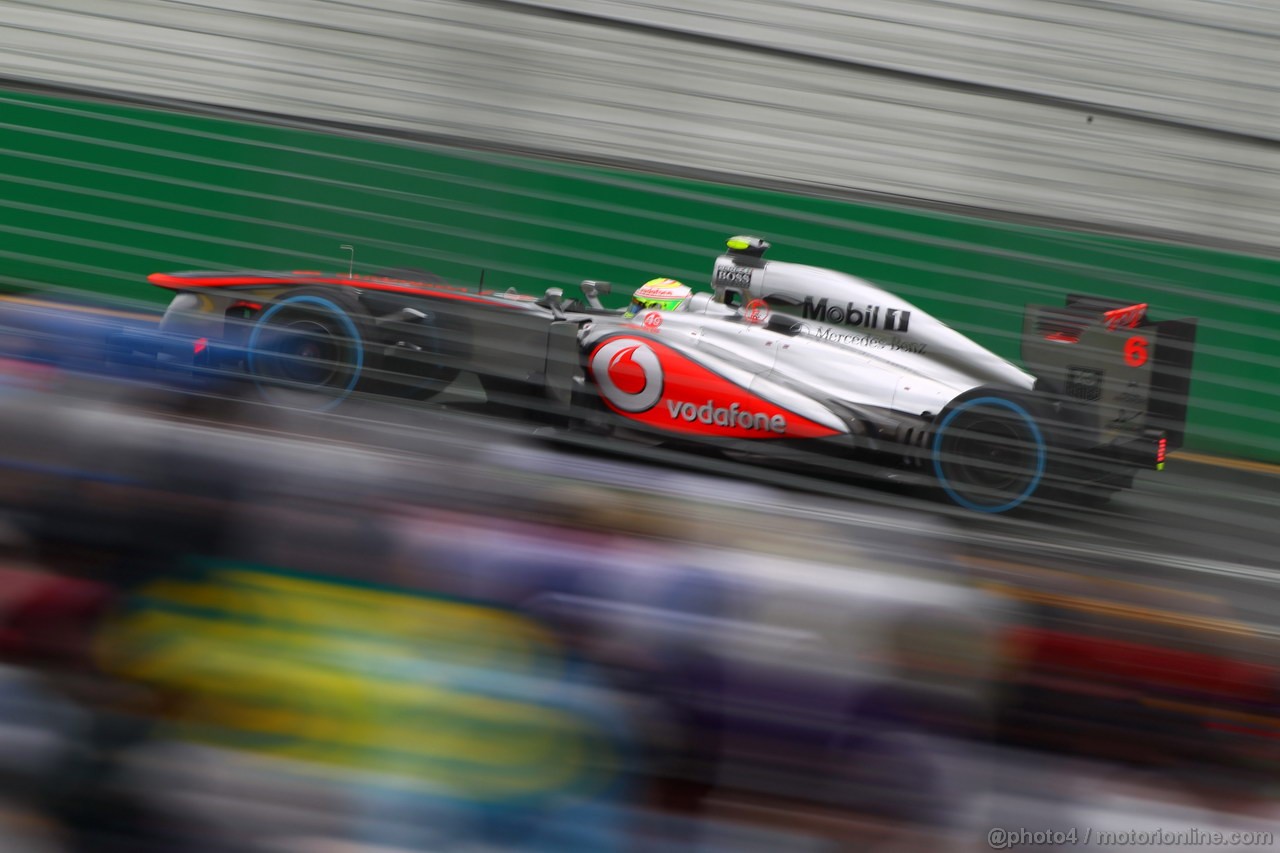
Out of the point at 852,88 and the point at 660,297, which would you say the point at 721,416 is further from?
the point at 852,88

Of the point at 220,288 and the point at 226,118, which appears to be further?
the point at 220,288

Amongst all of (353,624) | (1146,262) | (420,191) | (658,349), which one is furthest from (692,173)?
(658,349)

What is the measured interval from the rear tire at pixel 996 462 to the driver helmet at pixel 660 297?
7.88ft

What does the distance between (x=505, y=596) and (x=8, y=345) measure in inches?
28.9

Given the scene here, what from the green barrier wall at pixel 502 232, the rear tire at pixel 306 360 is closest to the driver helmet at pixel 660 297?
the rear tire at pixel 306 360

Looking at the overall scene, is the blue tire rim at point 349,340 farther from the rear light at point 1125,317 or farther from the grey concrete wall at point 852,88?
the rear light at point 1125,317

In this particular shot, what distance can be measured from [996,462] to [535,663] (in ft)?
1.93

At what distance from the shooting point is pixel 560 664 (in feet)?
4.44

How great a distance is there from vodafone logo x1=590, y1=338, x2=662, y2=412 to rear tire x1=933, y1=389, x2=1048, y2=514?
1950 mm

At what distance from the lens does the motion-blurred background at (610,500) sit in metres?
1.27

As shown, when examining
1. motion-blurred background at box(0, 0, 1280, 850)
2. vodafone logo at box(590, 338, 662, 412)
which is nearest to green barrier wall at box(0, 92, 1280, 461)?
motion-blurred background at box(0, 0, 1280, 850)

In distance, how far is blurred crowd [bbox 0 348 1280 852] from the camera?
133 centimetres

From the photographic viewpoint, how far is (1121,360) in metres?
1.47

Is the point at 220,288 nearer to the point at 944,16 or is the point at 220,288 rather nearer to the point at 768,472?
the point at 768,472
